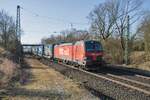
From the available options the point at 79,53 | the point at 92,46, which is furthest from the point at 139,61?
the point at 92,46

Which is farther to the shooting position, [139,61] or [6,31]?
[6,31]

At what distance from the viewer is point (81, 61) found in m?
28.8

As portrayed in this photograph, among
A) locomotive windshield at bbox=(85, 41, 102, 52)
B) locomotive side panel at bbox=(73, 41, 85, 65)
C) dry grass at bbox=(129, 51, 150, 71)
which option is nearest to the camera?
locomotive windshield at bbox=(85, 41, 102, 52)

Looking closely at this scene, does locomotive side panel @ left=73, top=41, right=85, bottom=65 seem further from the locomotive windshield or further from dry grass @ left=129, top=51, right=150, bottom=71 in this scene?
dry grass @ left=129, top=51, right=150, bottom=71

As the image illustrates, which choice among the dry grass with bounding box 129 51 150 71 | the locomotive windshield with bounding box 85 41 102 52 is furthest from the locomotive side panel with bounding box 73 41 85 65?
the dry grass with bounding box 129 51 150 71

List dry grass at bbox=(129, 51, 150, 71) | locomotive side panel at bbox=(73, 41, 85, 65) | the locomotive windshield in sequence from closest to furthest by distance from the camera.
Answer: the locomotive windshield → locomotive side panel at bbox=(73, 41, 85, 65) → dry grass at bbox=(129, 51, 150, 71)

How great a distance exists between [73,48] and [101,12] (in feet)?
127

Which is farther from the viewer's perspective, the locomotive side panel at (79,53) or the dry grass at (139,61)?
the dry grass at (139,61)

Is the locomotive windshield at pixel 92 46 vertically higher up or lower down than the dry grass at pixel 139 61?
higher up

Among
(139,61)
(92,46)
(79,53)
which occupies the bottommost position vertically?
(139,61)

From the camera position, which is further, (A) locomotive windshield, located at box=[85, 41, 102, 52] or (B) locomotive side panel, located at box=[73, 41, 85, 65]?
(B) locomotive side panel, located at box=[73, 41, 85, 65]

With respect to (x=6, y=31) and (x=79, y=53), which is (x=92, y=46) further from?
(x=6, y=31)

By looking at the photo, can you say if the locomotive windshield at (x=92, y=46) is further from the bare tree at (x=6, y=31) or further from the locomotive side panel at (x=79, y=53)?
the bare tree at (x=6, y=31)

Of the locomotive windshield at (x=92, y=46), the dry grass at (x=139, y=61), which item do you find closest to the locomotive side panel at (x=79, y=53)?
the locomotive windshield at (x=92, y=46)
